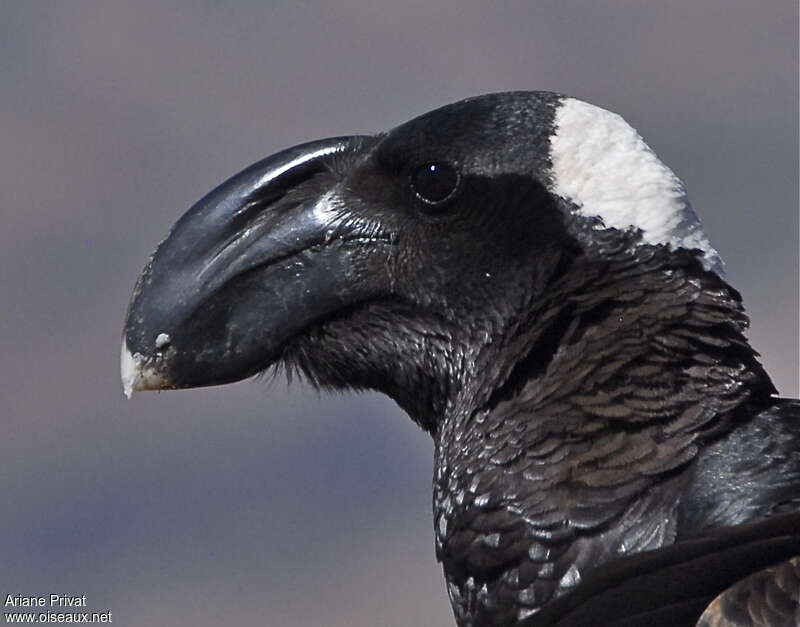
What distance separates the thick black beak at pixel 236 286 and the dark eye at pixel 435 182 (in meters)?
0.23

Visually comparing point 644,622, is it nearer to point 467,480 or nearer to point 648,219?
point 467,480

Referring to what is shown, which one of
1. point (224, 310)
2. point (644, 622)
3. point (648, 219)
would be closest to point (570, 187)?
point (648, 219)

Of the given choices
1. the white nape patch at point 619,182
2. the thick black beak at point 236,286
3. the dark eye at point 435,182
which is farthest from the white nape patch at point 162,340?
the white nape patch at point 619,182

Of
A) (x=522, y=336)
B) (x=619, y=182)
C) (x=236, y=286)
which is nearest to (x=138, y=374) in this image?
(x=236, y=286)

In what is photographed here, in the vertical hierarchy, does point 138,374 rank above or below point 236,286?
below

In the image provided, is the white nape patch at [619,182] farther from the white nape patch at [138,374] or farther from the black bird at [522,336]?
the white nape patch at [138,374]

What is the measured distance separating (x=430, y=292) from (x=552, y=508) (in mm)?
995

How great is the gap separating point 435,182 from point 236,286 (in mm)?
790

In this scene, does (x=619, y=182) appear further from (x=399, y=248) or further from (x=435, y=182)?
(x=399, y=248)

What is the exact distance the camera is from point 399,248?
661 centimetres

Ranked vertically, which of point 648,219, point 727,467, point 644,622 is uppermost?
point 648,219

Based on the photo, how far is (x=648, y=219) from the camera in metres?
6.29

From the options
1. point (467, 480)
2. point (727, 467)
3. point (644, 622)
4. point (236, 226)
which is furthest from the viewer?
point (236, 226)

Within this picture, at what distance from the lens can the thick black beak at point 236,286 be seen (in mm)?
6578
